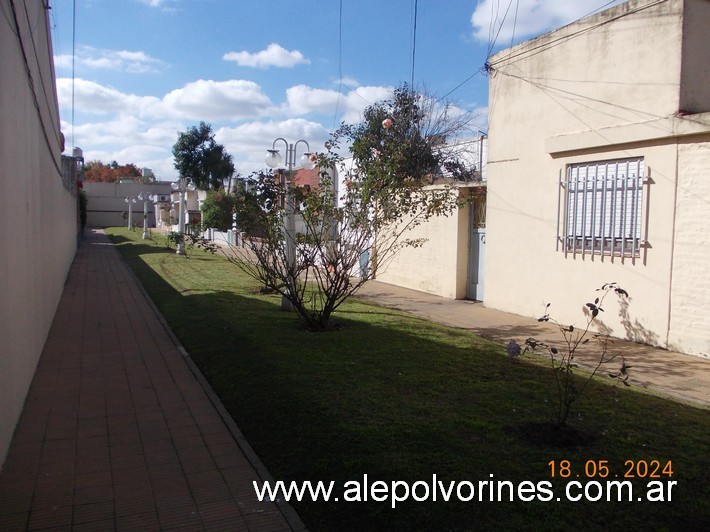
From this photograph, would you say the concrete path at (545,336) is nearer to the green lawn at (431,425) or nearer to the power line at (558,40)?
the green lawn at (431,425)

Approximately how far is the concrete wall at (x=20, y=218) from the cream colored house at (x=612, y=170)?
7.44 m

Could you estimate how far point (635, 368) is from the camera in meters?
7.22

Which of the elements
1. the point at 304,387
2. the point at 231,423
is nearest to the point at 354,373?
the point at 304,387

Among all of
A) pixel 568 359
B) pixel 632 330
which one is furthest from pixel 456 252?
pixel 568 359

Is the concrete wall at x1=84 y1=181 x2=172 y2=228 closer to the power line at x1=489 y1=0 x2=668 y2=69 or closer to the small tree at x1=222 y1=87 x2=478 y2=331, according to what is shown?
the power line at x1=489 y1=0 x2=668 y2=69

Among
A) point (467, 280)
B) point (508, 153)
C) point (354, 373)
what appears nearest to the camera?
point (354, 373)

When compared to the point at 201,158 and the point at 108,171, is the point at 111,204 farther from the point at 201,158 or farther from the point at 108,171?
the point at 108,171

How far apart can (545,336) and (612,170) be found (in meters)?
2.63

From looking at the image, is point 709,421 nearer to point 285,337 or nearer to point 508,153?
point 285,337

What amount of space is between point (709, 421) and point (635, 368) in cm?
207

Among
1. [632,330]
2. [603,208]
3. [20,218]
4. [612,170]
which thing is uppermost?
[612,170]

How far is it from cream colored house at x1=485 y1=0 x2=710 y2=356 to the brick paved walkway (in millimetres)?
5976

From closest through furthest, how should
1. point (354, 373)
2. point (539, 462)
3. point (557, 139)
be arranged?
point (539, 462)
point (354, 373)
point (557, 139)

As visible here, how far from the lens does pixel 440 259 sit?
13.7 m
